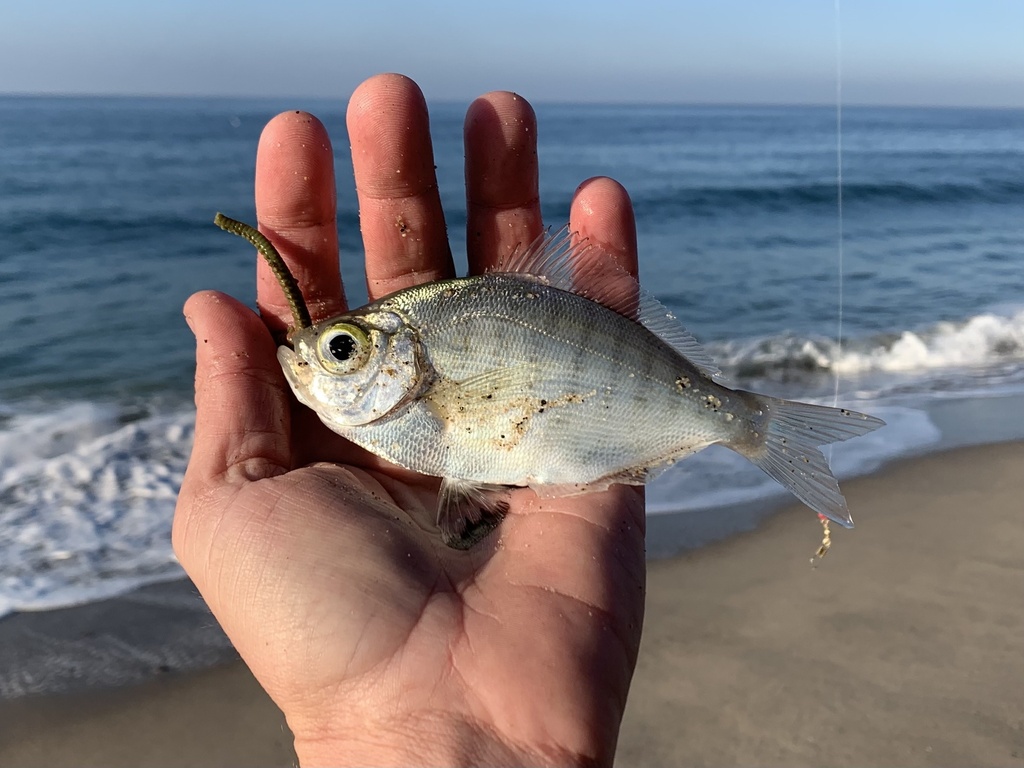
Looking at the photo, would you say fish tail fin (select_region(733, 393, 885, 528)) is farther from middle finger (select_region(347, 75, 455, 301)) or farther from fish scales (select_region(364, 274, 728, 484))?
middle finger (select_region(347, 75, 455, 301))

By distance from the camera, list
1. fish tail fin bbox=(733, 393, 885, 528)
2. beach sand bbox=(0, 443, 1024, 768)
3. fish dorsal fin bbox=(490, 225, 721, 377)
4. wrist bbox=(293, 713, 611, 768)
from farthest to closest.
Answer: beach sand bbox=(0, 443, 1024, 768), fish dorsal fin bbox=(490, 225, 721, 377), fish tail fin bbox=(733, 393, 885, 528), wrist bbox=(293, 713, 611, 768)

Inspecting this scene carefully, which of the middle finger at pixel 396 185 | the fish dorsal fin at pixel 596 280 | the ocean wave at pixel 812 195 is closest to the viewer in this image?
the fish dorsal fin at pixel 596 280

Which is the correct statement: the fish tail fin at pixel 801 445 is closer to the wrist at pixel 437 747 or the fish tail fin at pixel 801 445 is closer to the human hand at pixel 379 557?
the human hand at pixel 379 557

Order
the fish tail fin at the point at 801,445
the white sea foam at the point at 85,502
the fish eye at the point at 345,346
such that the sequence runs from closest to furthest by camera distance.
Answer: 1. the fish eye at the point at 345,346
2. the fish tail fin at the point at 801,445
3. the white sea foam at the point at 85,502

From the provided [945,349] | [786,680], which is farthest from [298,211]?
[945,349]

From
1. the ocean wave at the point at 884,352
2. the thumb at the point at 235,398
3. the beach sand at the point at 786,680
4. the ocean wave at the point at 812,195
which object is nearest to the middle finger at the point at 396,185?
the thumb at the point at 235,398

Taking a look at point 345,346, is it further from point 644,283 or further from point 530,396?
point 644,283

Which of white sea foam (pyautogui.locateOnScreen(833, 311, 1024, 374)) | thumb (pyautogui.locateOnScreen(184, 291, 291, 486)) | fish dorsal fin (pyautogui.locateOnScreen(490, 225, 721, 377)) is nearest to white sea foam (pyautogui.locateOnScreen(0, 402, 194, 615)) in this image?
thumb (pyautogui.locateOnScreen(184, 291, 291, 486))
